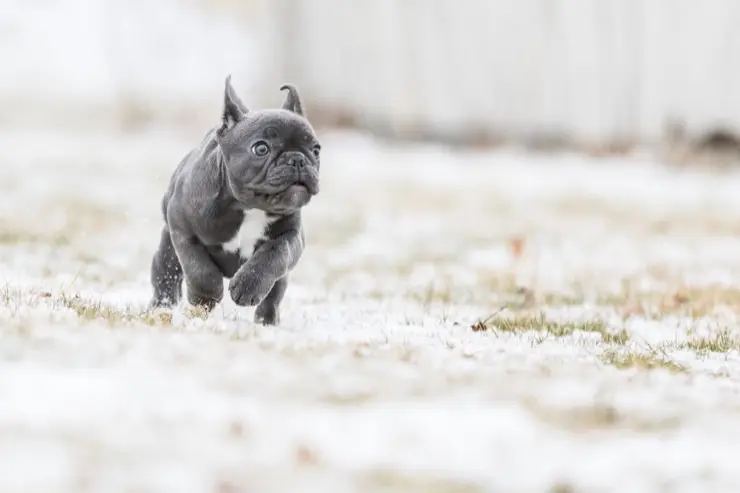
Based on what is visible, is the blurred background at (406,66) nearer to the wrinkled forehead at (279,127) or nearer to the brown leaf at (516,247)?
the brown leaf at (516,247)

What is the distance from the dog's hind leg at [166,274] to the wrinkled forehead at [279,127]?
126 centimetres

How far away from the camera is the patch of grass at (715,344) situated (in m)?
6.59

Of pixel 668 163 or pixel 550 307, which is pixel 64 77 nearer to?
pixel 668 163

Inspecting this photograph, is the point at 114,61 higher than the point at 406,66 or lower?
higher

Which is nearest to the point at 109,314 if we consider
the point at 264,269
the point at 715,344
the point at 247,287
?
the point at 247,287

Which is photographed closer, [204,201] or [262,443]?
[262,443]

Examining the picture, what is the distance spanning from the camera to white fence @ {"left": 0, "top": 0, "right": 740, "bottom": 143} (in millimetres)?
20781

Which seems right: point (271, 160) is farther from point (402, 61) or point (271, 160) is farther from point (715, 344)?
point (402, 61)

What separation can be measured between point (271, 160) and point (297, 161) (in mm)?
148

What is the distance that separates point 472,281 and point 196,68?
1392cm

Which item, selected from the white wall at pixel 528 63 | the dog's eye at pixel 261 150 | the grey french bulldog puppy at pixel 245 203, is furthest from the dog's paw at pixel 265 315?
the white wall at pixel 528 63

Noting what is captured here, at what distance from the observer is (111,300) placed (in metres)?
7.17

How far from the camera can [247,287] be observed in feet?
19.5

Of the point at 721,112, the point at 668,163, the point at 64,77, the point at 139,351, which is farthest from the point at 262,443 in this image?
the point at 64,77
